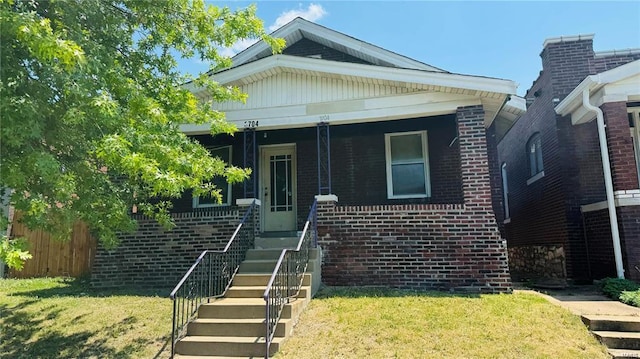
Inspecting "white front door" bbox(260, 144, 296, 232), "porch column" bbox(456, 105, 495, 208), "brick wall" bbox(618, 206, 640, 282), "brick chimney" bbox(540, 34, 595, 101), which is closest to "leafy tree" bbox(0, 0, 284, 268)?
"white front door" bbox(260, 144, 296, 232)

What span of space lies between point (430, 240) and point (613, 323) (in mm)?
3004

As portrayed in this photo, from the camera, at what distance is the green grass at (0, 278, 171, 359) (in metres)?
5.62

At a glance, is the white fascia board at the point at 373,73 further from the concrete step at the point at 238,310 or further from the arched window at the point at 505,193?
the arched window at the point at 505,193

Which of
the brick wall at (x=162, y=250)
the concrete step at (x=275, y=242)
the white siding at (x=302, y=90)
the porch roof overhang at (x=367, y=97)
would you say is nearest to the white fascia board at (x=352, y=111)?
the porch roof overhang at (x=367, y=97)

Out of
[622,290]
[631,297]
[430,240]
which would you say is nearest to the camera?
[631,297]

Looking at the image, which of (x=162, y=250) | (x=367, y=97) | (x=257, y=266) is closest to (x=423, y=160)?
(x=367, y=97)

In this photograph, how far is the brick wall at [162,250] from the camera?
8.68 meters

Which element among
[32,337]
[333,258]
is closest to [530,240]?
[333,258]

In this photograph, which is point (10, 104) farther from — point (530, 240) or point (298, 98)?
point (530, 240)

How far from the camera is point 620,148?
7953 mm

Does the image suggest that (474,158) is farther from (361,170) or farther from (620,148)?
(361,170)

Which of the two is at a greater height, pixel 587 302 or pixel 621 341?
pixel 587 302

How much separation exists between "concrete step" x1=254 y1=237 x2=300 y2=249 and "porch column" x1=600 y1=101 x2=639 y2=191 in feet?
19.5

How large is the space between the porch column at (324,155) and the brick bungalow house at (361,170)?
0.04m
